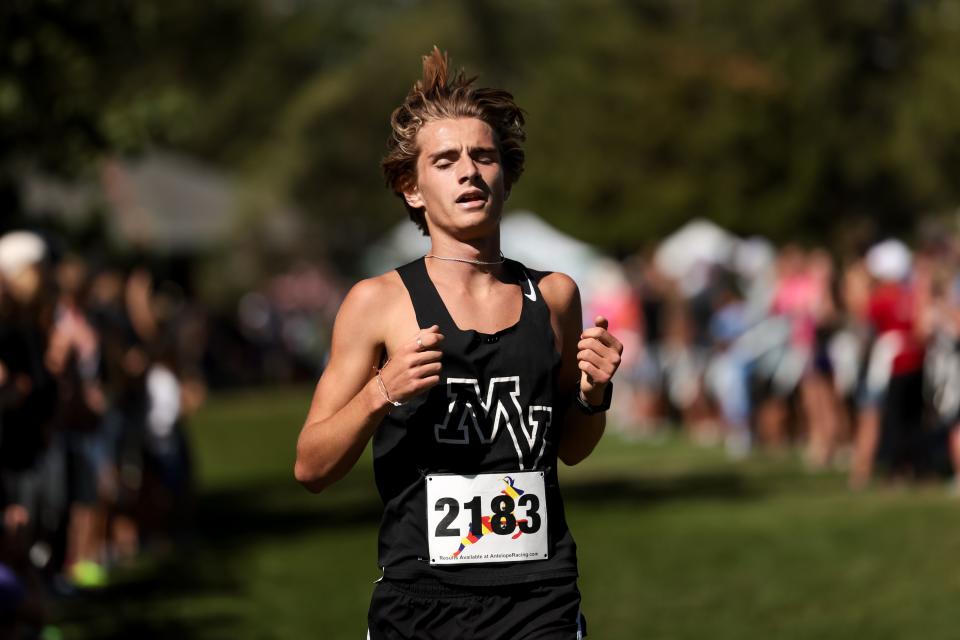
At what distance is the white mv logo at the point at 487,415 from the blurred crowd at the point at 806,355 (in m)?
10.8

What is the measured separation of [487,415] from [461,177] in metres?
0.65

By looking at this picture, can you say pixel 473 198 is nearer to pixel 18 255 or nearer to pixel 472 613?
pixel 472 613

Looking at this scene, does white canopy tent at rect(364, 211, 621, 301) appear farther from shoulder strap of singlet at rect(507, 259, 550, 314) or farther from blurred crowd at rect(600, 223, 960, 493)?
shoulder strap of singlet at rect(507, 259, 550, 314)

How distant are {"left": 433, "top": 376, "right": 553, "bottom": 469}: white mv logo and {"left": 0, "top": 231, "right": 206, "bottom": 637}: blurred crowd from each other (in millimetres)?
2543

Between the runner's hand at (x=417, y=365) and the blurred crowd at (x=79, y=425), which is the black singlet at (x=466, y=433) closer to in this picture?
the runner's hand at (x=417, y=365)

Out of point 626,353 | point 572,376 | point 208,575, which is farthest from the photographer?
point 626,353

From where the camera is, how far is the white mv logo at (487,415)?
461cm

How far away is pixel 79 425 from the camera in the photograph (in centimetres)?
1019

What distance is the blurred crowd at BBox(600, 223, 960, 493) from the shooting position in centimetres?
1534

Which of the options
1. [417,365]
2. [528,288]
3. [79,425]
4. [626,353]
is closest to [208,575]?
[79,425]

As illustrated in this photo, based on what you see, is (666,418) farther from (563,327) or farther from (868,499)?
(563,327)

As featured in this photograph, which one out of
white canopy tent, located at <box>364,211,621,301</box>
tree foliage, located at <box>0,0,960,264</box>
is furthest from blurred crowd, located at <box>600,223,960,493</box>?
tree foliage, located at <box>0,0,960,264</box>

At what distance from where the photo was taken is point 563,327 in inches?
193

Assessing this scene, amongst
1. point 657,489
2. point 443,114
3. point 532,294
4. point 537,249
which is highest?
point 537,249
